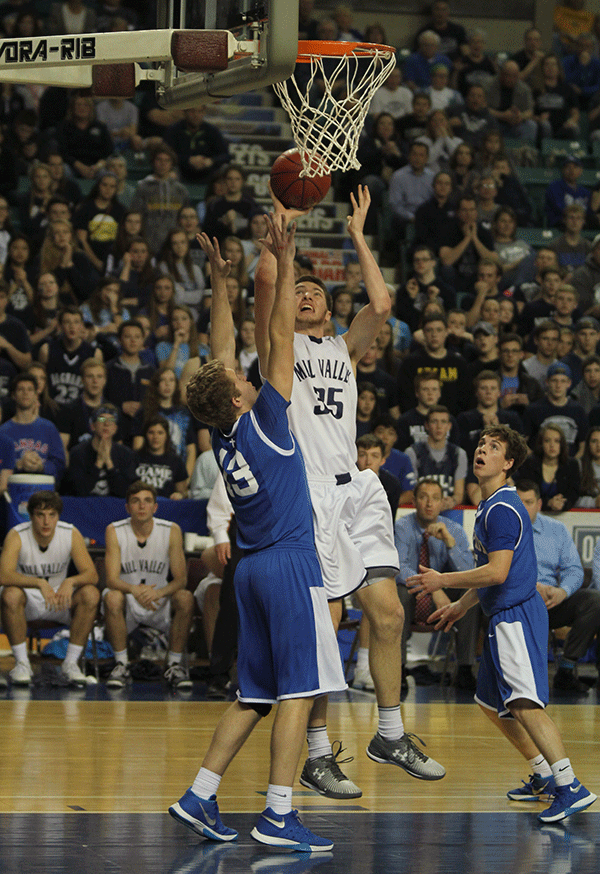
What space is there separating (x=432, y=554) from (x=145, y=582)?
2.33 metres

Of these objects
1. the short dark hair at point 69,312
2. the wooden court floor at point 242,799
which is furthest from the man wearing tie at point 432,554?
the short dark hair at point 69,312

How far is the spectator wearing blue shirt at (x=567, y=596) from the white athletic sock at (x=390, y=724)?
4.33 meters

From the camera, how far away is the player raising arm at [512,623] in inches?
237

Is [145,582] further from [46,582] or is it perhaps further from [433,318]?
[433,318]

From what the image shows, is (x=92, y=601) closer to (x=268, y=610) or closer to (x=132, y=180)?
(x=268, y=610)

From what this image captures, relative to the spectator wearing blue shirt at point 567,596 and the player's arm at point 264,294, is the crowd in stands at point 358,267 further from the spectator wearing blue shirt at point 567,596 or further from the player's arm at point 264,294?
the player's arm at point 264,294

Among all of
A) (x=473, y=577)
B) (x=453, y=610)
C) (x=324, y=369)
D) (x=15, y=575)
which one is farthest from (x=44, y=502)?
(x=473, y=577)

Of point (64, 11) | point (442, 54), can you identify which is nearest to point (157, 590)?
point (64, 11)

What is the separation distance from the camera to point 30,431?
36.7 ft

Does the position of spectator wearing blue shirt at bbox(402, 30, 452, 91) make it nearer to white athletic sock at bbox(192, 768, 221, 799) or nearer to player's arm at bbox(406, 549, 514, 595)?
player's arm at bbox(406, 549, 514, 595)

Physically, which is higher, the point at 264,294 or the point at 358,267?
the point at 358,267

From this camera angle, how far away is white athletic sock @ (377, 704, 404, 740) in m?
6.34

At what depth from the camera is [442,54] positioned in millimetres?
19359

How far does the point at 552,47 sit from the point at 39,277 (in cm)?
1120
